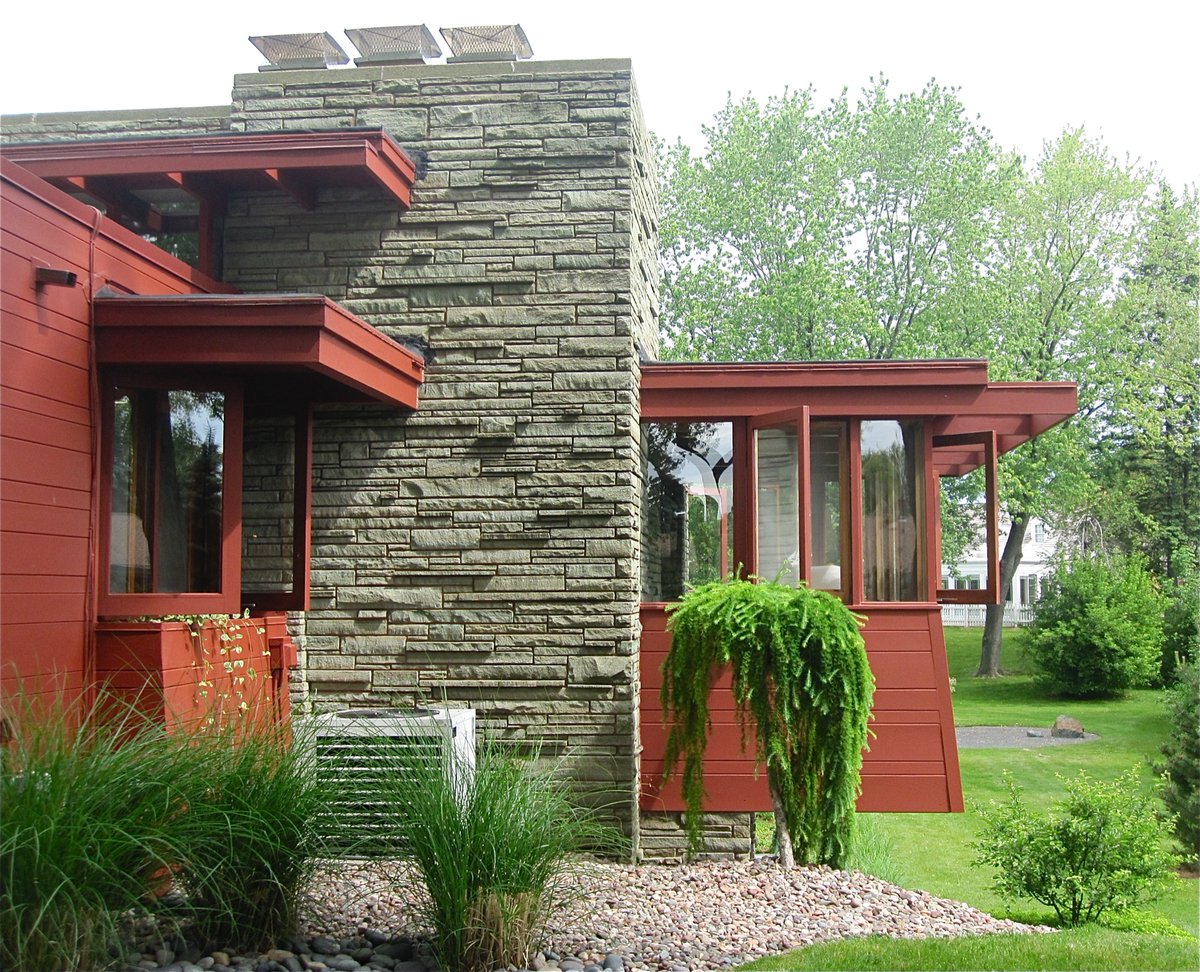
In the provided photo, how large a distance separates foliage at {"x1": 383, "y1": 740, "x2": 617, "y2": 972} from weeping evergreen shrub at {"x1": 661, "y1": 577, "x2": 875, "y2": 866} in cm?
221

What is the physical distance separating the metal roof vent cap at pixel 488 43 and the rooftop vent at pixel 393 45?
13 cm

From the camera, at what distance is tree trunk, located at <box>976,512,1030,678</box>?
22.6 meters

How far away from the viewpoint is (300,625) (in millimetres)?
6828

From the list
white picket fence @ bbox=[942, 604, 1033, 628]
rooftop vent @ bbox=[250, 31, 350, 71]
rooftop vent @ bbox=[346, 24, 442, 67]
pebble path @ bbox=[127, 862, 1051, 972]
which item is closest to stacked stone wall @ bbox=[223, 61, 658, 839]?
rooftop vent @ bbox=[346, 24, 442, 67]

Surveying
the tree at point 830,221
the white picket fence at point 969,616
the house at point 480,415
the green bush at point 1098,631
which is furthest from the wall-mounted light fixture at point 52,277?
the white picket fence at point 969,616

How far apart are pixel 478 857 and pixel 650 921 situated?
1.34 m

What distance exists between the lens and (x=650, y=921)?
16.8ft

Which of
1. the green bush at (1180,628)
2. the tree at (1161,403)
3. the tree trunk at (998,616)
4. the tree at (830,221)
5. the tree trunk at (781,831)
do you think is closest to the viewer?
the tree trunk at (781,831)

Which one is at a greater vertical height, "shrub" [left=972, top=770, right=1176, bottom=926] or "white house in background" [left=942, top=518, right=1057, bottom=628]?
"white house in background" [left=942, top=518, right=1057, bottom=628]

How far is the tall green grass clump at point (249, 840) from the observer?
13.2 feet

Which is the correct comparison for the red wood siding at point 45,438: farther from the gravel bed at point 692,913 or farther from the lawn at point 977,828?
the lawn at point 977,828

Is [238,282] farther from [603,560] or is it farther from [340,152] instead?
[603,560]

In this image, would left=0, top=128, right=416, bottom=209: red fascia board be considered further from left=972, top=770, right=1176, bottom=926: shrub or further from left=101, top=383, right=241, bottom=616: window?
left=972, top=770, right=1176, bottom=926: shrub

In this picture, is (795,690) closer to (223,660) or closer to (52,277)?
(223,660)
